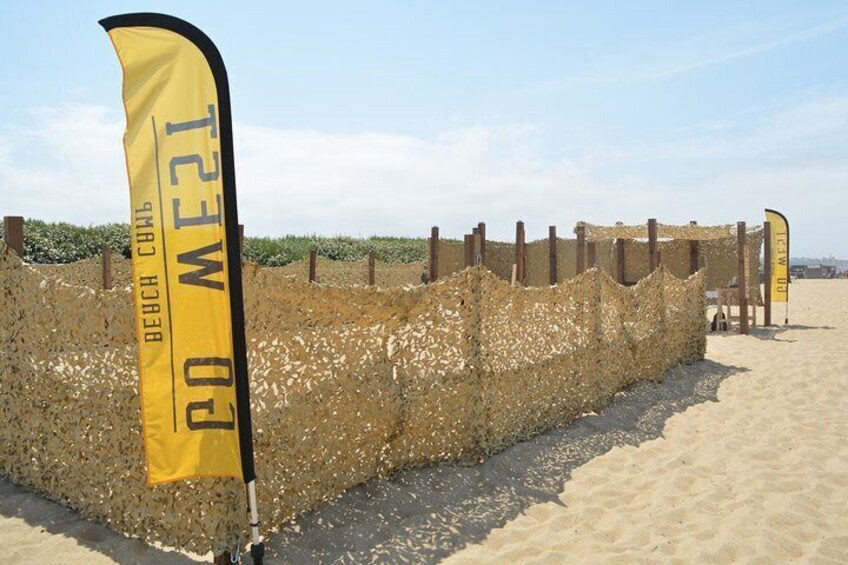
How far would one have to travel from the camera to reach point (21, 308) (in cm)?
413

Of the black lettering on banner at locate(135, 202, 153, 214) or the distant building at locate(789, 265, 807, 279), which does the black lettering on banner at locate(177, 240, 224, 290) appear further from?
the distant building at locate(789, 265, 807, 279)

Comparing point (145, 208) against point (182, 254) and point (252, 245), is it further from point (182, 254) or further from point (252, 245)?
point (252, 245)

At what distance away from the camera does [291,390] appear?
3574mm

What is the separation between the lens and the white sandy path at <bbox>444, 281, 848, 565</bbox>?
3439mm

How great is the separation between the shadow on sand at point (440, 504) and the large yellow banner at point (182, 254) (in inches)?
32.6

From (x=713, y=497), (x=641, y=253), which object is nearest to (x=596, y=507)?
(x=713, y=497)

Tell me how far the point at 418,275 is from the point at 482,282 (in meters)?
12.3

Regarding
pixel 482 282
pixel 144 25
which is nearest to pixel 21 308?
pixel 144 25

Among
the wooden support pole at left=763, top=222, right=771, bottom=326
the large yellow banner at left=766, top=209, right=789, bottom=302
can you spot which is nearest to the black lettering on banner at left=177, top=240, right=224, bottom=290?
the wooden support pole at left=763, top=222, right=771, bottom=326

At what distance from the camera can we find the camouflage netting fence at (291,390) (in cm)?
343

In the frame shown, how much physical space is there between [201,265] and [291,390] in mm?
1000

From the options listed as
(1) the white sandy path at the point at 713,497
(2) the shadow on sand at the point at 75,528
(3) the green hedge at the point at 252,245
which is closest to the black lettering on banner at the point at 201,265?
(2) the shadow on sand at the point at 75,528

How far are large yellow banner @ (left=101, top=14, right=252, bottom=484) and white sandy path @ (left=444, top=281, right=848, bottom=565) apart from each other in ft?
4.95

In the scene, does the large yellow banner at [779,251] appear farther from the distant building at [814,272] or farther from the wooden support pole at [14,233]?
the distant building at [814,272]
